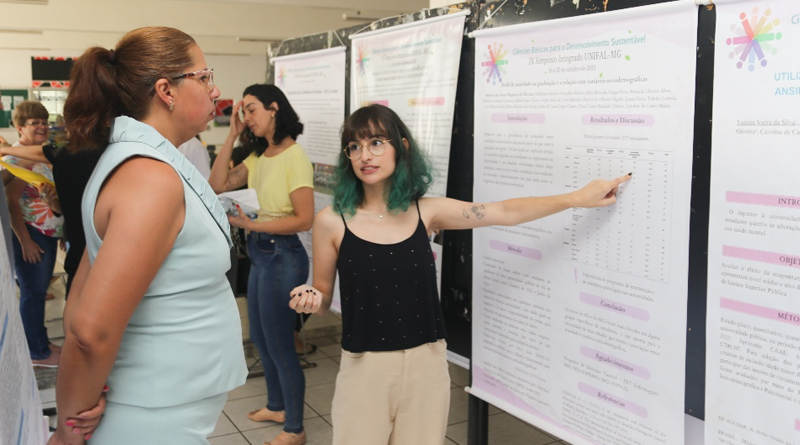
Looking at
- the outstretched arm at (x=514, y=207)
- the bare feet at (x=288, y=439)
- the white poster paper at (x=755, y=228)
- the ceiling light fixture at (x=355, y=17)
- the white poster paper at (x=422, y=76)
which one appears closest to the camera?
the white poster paper at (x=755, y=228)

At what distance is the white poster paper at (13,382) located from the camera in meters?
1.09

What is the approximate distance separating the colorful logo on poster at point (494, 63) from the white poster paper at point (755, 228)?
2.67 ft

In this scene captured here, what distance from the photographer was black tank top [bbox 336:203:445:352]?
2117 millimetres

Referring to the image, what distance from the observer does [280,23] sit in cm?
1007

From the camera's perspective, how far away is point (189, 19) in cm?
935

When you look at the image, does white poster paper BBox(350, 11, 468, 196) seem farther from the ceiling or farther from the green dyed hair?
the ceiling

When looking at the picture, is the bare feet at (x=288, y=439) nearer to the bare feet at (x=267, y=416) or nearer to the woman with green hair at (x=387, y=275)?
the bare feet at (x=267, y=416)

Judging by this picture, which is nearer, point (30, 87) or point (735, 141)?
point (735, 141)

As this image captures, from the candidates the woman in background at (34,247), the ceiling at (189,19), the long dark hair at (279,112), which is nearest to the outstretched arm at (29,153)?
the woman in background at (34,247)

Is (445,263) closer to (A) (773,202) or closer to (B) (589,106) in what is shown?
(B) (589,106)

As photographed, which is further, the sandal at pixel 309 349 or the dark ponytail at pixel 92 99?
the sandal at pixel 309 349

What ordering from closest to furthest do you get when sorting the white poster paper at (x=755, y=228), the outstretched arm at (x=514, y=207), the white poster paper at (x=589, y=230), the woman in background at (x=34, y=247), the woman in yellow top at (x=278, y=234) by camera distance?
the white poster paper at (x=755, y=228), the white poster paper at (x=589, y=230), the outstretched arm at (x=514, y=207), the woman in yellow top at (x=278, y=234), the woman in background at (x=34, y=247)

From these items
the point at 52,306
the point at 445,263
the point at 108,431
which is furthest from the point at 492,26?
the point at 52,306

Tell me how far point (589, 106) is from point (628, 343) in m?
0.72
